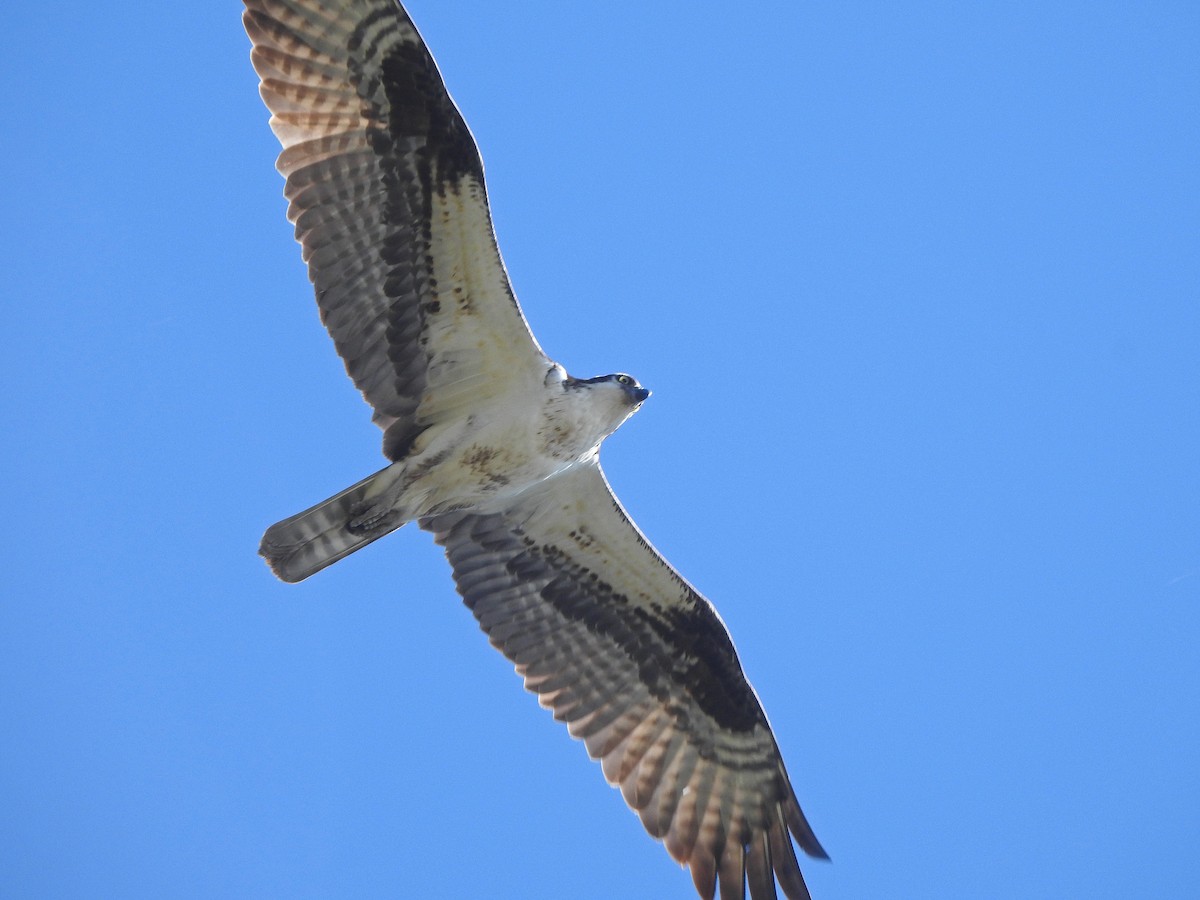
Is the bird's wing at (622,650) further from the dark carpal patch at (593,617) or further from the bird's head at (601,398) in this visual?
the bird's head at (601,398)

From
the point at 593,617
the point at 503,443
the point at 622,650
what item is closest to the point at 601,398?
the point at 503,443

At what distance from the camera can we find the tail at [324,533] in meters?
8.16

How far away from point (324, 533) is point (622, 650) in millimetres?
2527

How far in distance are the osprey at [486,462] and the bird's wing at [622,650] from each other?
0.6 inches

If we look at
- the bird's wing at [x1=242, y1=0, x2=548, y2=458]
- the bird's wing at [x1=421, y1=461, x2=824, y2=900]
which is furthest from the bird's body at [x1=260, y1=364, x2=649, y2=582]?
the bird's wing at [x1=242, y1=0, x2=548, y2=458]

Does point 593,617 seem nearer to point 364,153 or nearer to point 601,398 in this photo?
point 601,398

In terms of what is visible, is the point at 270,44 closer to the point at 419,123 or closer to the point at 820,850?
the point at 419,123

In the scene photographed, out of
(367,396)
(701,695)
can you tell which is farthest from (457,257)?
(701,695)

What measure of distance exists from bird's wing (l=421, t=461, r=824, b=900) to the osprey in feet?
0.05

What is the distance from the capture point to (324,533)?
8281 mm

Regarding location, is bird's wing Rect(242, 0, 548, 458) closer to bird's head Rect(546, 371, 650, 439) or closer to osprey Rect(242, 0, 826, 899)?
osprey Rect(242, 0, 826, 899)

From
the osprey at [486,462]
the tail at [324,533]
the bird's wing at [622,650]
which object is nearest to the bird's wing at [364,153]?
the osprey at [486,462]

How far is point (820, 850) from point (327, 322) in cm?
483

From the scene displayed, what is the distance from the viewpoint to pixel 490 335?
28.2 feet
